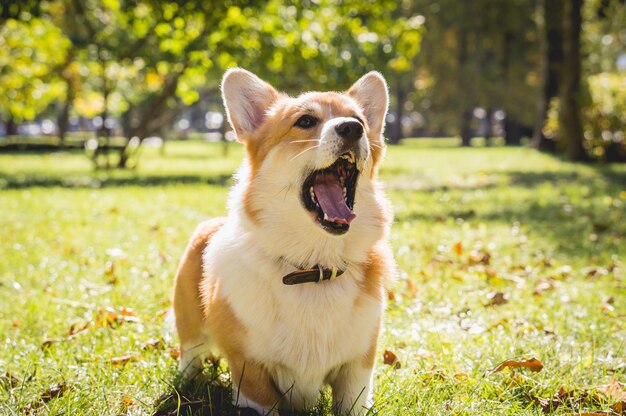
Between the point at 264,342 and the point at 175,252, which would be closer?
the point at 264,342

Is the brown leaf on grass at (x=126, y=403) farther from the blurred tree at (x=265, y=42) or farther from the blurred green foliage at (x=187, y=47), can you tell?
the blurred tree at (x=265, y=42)

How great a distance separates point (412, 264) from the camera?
569 cm

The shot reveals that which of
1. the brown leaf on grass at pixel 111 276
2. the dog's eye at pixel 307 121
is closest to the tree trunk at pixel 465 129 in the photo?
the brown leaf on grass at pixel 111 276

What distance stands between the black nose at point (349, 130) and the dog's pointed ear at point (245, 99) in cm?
64

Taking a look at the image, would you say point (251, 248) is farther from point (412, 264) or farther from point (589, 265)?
point (589, 265)

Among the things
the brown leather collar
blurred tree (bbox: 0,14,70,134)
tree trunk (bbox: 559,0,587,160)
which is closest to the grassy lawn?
the brown leather collar

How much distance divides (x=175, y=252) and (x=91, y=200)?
15.5ft

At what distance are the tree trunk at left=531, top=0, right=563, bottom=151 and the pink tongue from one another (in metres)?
19.6

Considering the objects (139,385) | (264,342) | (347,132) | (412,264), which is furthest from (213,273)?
(412,264)

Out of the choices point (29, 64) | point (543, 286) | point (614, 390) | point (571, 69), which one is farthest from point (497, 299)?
point (29, 64)

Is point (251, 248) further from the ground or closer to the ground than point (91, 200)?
further from the ground

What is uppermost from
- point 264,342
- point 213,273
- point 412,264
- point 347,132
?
point 347,132

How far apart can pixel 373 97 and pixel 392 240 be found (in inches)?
Answer: 135

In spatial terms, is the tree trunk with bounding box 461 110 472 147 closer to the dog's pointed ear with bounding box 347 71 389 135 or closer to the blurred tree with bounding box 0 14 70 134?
the blurred tree with bounding box 0 14 70 134
